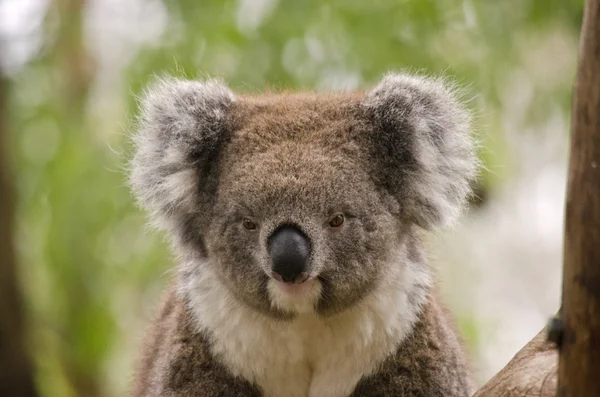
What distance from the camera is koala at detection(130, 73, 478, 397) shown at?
3.49m

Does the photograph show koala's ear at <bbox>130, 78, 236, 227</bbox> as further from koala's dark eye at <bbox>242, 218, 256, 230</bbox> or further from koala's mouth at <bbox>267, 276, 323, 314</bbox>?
koala's mouth at <bbox>267, 276, 323, 314</bbox>

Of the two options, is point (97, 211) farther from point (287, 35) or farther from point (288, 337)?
point (288, 337)

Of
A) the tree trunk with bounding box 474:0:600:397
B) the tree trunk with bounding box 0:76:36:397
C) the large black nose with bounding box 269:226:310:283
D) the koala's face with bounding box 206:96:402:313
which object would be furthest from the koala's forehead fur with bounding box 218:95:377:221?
the tree trunk with bounding box 0:76:36:397

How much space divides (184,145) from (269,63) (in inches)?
108

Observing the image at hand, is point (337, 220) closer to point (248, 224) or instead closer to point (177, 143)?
point (248, 224)

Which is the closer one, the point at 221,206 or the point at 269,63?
the point at 221,206

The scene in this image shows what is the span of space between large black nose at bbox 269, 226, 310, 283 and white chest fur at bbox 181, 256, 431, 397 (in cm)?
43

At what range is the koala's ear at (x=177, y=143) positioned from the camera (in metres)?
3.75

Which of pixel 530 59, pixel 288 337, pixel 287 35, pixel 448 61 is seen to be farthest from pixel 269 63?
pixel 288 337

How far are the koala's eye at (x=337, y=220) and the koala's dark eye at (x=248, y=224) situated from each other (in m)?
0.29

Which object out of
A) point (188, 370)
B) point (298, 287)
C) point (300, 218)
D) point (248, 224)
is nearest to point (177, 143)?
point (248, 224)

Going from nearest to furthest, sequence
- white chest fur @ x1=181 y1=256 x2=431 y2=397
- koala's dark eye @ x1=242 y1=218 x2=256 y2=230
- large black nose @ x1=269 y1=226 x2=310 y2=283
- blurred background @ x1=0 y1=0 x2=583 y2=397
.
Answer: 1. large black nose @ x1=269 y1=226 x2=310 y2=283
2. koala's dark eye @ x1=242 y1=218 x2=256 y2=230
3. white chest fur @ x1=181 y1=256 x2=431 y2=397
4. blurred background @ x1=0 y1=0 x2=583 y2=397

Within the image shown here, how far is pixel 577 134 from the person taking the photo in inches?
95.0

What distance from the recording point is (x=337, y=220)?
3.45 metres
